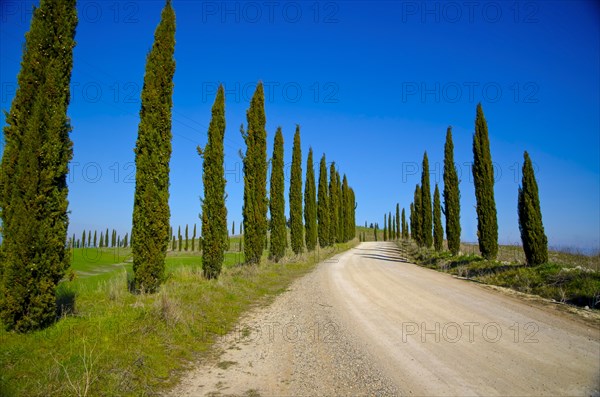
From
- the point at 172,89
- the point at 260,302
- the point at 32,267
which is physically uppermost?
the point at 172,89

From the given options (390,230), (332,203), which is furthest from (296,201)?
(390,230)

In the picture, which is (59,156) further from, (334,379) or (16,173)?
(334,379)

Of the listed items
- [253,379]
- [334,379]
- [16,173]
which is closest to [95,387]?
[253,379]

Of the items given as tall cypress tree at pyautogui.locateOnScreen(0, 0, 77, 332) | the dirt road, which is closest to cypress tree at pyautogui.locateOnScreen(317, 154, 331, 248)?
the dirt road

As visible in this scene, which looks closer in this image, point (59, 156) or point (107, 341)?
point (107, 341)

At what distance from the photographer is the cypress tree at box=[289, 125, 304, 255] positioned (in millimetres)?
26531

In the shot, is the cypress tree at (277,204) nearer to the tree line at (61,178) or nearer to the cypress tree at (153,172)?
the tree line at (61,178)

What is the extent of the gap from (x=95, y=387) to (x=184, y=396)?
3.34 ft

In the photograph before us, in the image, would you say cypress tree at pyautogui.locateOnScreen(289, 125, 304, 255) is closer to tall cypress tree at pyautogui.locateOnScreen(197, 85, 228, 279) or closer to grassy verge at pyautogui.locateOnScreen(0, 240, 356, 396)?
tall cypress tree at pyautogui.locateOnScreen(197, 85, 228, 279)

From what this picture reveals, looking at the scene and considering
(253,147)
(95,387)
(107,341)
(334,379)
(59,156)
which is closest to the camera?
(95,387)

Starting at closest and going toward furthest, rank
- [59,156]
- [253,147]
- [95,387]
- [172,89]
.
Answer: [95,387], [59,156], [172,89], [253,147]

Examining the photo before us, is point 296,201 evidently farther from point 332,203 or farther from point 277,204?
point 332,203

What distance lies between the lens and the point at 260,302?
9.92 metres

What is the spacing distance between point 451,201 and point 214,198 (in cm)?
1833
